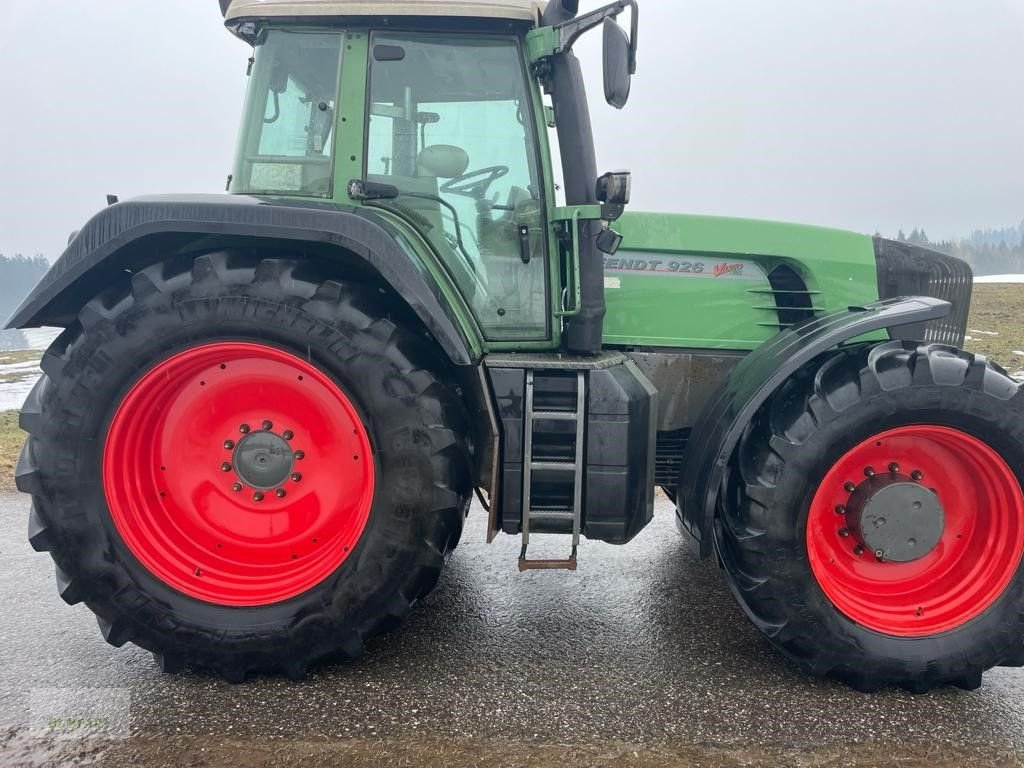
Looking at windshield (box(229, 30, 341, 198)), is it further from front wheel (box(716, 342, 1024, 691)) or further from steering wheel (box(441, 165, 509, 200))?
front wheel (box(716, 342, 1024, 691))

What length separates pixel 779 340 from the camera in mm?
2600

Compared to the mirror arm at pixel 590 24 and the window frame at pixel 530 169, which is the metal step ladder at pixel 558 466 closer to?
the window frame at pixel 530 169

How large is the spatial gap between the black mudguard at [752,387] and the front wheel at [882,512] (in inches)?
3.6

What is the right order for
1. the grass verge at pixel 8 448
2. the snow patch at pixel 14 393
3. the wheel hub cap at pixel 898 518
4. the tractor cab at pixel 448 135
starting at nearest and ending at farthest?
the wheel hub cap at pixel 898 518 → the tractor cab at pixel 448 135 → the grass verge at pixel 8 448 → the snow patch at pixel 14 393

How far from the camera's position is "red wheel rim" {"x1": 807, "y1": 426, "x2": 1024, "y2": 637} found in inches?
92.7

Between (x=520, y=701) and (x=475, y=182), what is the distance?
1873 mm

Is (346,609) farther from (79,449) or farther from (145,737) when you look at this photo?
(79,449)

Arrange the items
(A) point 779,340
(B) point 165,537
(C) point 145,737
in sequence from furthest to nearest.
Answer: (A) point 779,340, (B) point 165,537, (C) point 145,737

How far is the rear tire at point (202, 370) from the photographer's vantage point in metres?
2.20

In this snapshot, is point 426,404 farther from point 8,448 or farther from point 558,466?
point 8,448

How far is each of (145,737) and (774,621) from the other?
205cm

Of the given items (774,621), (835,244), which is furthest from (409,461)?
(835,244)

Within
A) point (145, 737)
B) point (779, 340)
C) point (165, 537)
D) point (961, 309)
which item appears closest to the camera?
point (145, 737)

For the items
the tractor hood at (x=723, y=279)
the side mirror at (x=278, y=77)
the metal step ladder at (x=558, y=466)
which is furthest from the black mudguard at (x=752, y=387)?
the side mirror at (x=278, y=77)
